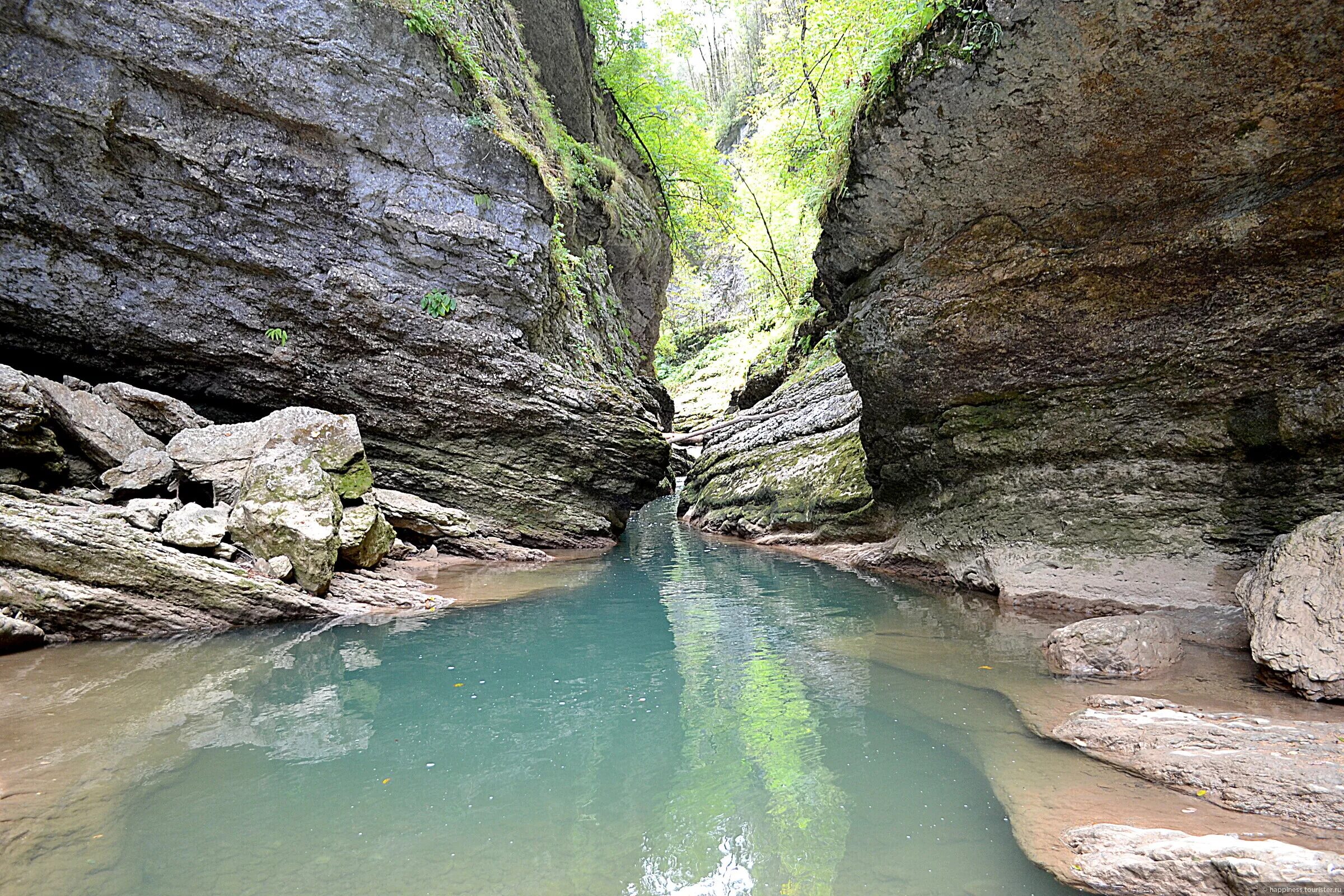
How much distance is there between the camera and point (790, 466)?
13.8 metres

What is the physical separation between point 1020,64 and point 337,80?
8705mm

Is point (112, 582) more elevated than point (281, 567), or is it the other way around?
point (281, 567)

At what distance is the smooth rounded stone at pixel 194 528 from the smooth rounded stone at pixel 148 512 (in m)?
0.06

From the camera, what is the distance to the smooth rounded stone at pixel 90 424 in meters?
7.58

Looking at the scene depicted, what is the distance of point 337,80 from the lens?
8.94 m

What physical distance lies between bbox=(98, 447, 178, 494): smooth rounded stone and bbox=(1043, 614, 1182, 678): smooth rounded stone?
980 cm

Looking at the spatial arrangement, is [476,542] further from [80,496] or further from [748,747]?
[748,747]

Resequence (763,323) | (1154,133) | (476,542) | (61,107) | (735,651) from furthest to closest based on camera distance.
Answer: (763,323) → (476,542) → (61,107) → (735,651) → (1154,133)

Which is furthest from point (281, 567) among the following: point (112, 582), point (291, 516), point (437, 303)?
point (437, 303)

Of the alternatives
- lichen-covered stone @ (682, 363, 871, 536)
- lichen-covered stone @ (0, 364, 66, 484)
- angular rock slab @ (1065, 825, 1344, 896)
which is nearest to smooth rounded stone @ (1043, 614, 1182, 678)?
angular rock slab @ (1065, 825, 1344, 896)

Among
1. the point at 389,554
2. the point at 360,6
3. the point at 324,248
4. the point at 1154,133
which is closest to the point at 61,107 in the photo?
the point at 324,248

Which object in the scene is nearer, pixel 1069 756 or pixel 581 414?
pixel 1069 756

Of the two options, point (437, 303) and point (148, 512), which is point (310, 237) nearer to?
point (437, 303)

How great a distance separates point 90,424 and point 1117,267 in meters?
11.9
